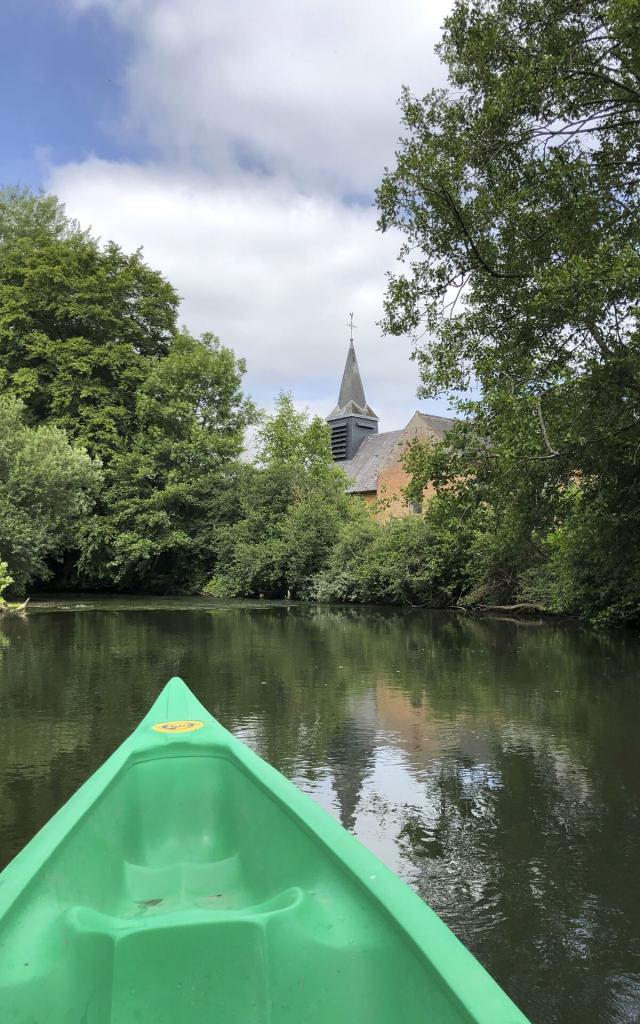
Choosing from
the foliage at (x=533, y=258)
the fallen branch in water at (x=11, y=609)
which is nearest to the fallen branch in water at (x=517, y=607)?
the foliage at (x=533, y=258)

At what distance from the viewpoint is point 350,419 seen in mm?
51969

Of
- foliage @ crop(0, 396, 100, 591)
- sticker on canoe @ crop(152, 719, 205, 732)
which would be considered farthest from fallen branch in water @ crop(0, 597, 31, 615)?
sticker on canoe @ crop(152, 719, 205, 732)

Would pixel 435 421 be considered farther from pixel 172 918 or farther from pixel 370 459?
pixel 172 918

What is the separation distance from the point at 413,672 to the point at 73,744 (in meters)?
5.46

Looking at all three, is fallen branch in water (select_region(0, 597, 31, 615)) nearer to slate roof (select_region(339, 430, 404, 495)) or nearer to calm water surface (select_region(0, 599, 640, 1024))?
calm water surface (select_region(0, 599, 640, 1024))

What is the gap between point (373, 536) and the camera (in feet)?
85.9

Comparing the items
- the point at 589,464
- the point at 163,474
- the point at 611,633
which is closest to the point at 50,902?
the point at 589,464

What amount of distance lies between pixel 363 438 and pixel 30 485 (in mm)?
33775

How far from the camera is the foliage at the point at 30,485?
67.7 feet

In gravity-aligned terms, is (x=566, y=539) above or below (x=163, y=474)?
below

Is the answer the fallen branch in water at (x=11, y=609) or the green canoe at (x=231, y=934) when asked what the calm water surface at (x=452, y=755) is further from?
the fallen branch in water at (x=11, y=609)

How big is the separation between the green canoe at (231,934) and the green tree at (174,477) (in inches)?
1046

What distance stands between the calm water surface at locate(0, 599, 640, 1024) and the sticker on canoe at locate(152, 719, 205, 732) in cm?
108

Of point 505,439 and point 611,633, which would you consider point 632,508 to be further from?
point 611,633
